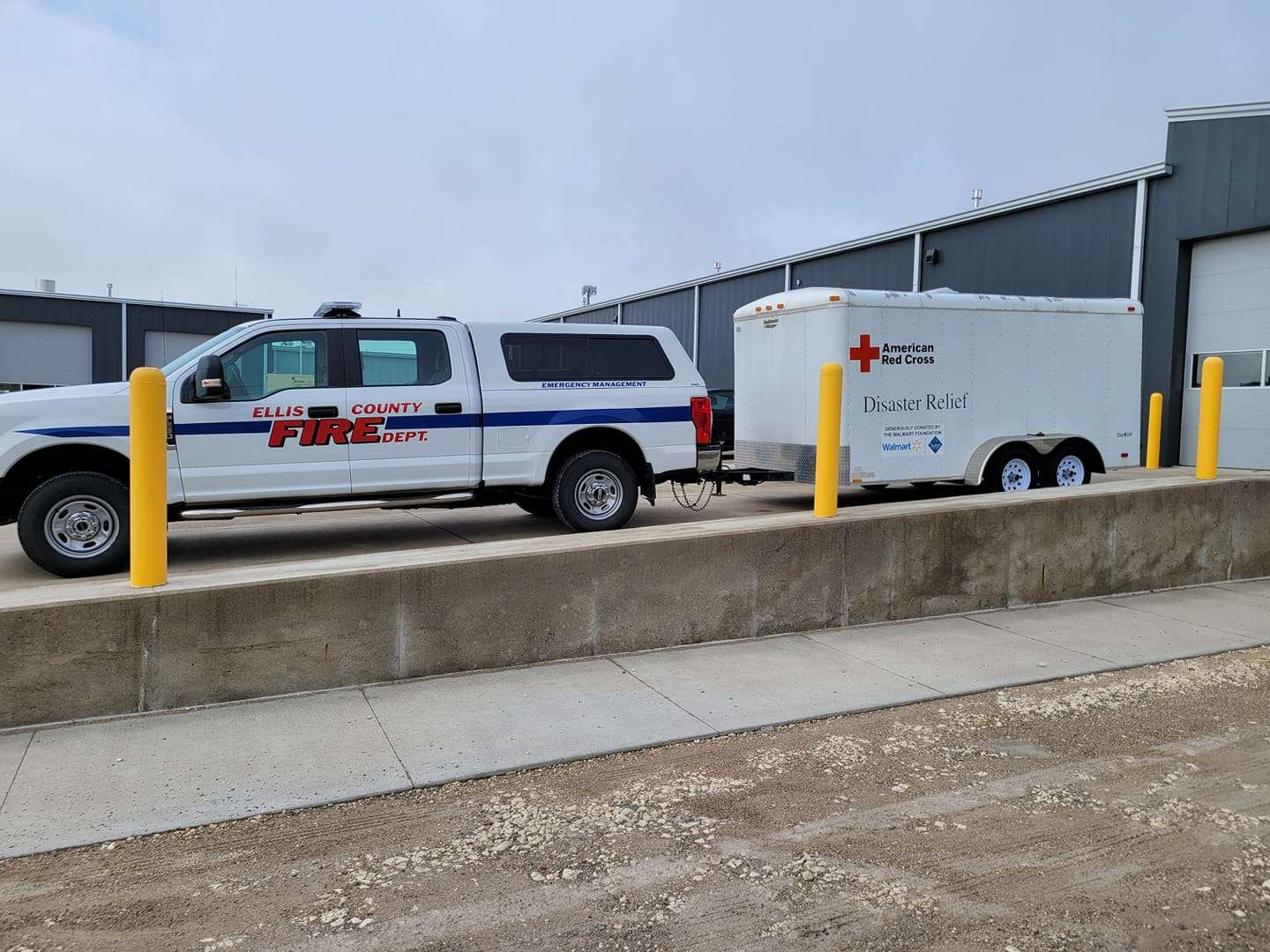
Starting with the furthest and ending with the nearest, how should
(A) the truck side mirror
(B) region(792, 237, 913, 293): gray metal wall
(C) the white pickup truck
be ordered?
(B) region(792, 237, 913, 293): gray metal wall
(A) the truck side mirror
(C) the white pickup truck

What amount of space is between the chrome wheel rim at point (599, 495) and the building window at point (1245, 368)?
11987 mm

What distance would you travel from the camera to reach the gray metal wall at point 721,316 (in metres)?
27.5

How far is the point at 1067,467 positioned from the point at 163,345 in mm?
32428

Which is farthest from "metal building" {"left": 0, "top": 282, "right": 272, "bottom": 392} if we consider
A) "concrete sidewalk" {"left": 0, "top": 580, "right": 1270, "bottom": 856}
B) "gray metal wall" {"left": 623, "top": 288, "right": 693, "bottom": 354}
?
"concrete sidewalk" {"left": 0, "top": 580, "right": 1270, "bottom": 856}

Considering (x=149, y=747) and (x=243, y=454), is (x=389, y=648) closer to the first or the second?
(x=149, y=747)

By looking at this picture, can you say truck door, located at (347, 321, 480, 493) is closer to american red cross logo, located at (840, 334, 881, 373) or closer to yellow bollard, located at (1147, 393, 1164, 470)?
american red cross logo, located at (840, 334, 881, 373)

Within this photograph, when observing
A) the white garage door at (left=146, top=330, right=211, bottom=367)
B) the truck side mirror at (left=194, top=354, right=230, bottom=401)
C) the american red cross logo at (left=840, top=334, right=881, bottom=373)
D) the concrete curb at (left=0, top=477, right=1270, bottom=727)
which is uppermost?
the white garage door at (left=146, top=330, right=211, bottom=367)

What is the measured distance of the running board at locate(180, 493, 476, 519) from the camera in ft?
27.1

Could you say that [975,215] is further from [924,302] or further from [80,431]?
[80,431]

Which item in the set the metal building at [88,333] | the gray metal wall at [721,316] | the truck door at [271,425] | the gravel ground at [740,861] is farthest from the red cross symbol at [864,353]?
the metal building at [88,333]

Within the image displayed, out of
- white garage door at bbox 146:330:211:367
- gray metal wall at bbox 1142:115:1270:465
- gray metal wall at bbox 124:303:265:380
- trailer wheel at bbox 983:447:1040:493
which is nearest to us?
trailer wheel at bbox 983:447:1040:493

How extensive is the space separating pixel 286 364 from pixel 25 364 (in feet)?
102

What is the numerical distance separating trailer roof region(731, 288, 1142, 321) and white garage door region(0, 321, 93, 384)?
97.6 feet

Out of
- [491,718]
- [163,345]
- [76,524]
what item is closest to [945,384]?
[491,718]
